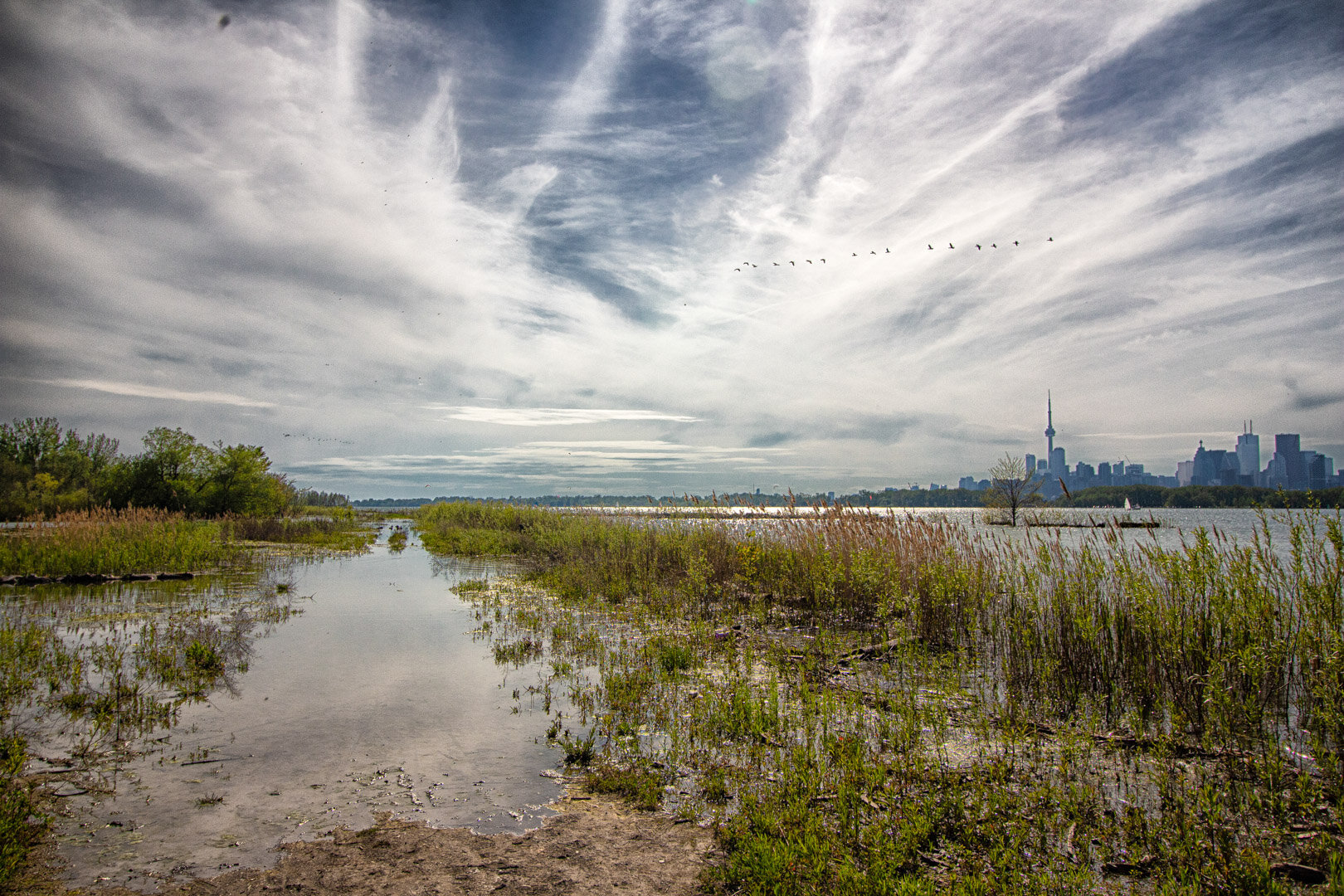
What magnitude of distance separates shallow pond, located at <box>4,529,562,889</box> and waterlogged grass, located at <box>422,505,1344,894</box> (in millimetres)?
724

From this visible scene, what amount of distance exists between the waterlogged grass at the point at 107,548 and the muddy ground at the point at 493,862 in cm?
1891

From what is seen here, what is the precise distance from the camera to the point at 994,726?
19.8 ft

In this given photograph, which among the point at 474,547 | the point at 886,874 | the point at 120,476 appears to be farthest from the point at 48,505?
the point at 886,874

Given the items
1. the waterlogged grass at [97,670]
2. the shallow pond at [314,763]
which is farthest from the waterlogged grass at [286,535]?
the shallow pond at [314,763]

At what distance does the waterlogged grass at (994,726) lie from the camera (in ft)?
12.5

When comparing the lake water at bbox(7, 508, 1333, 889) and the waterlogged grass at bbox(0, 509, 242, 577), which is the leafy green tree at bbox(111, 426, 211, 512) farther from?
the lake water at bbox(7, 508, 1333, 889)

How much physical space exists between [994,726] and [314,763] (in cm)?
647

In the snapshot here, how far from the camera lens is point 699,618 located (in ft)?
37.3

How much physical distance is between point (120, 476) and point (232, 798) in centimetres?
4427

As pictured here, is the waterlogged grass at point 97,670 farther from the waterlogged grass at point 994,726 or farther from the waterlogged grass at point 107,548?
the waterlogged grass at point 994,726

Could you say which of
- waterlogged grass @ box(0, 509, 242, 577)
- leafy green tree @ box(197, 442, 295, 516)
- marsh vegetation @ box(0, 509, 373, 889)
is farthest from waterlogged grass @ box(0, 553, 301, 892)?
leafy green tree @ box(197, 442, 295, 516)

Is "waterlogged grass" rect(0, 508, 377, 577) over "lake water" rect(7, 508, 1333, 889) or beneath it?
over

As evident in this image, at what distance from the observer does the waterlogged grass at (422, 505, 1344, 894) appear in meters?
3.81

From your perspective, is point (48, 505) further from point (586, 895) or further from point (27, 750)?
point (586, 895)
